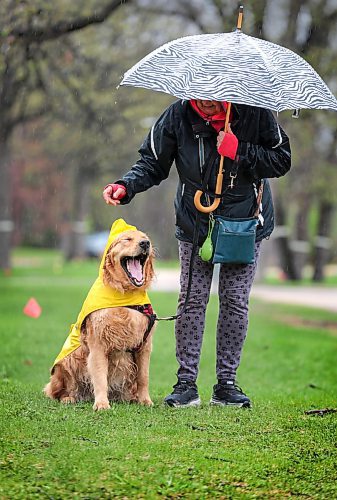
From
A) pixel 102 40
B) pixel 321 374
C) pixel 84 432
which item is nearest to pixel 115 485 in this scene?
pixel 84 432

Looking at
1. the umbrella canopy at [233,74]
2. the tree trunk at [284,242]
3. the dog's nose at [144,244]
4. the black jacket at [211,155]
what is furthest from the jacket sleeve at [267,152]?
the tree trunk at [284,242]

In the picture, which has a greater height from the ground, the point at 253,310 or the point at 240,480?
the point at 240,480

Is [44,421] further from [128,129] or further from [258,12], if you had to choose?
[128,129]

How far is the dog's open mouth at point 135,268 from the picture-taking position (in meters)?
5.88

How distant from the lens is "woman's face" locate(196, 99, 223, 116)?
5820 mm

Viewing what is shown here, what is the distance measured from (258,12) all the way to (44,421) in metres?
9.74

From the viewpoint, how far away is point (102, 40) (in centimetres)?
2550

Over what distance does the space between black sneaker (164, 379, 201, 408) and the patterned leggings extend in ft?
0.15

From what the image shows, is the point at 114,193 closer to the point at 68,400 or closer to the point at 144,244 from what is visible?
the point at 144,244

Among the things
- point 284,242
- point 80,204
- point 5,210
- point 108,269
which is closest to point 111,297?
point 108,269

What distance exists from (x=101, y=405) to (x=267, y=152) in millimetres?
1878

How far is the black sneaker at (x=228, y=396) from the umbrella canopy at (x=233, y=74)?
1835mm

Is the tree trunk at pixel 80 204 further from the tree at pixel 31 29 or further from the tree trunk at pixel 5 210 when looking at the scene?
the tree at pixel 31 29

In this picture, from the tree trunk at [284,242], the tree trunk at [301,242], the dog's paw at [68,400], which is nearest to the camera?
the dog's paw at [68,400]
